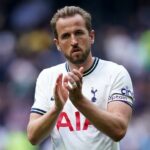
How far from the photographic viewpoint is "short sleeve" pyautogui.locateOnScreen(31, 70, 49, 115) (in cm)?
617

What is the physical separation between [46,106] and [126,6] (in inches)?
382

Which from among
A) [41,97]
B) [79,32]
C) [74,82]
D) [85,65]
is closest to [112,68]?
[85,65]

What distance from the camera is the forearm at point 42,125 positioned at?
5719 millimetres

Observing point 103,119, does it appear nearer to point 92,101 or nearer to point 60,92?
point 60,92

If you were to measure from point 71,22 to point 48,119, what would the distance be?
794 millimetres

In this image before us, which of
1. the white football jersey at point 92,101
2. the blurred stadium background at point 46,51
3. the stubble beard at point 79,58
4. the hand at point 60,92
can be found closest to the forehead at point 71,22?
the stubble beard at point 79,58

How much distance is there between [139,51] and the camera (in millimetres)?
13625

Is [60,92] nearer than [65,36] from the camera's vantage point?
Yes

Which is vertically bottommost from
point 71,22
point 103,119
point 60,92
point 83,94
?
point 103,119

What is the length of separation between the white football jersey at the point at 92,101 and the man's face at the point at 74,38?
0.80 ft

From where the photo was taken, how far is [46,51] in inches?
564

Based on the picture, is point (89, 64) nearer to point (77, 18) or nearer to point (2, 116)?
point (77, 18)

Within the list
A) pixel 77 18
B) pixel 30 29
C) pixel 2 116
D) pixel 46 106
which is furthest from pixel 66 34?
pixel 30 29

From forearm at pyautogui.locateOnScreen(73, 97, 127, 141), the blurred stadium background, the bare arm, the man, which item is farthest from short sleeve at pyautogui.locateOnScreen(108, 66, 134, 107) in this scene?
the blurred stadium background
